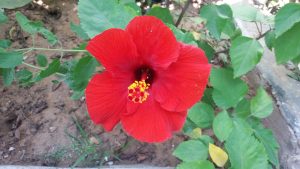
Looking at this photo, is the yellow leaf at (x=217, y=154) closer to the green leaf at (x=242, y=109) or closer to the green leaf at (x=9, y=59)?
the green leaf at (x=242, y=109)

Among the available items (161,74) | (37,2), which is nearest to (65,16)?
(37,2)

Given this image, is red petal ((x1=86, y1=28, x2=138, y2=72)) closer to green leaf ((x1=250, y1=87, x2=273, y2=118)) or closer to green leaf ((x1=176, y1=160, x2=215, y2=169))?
green leaf ((x1=176, y1=160, x2=215, y2=169))

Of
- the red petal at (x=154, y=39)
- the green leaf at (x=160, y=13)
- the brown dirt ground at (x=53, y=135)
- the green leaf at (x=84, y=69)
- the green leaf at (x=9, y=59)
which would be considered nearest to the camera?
the red petal at (x=154, y=39)

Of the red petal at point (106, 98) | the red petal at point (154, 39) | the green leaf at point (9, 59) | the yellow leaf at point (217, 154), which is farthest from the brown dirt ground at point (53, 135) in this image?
the red petal at point (154, 39)

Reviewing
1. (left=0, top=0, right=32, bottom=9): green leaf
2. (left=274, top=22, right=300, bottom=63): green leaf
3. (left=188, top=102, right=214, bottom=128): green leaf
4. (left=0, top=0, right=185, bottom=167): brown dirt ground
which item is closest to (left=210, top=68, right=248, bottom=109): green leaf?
(left=188, top=102, right=214, bottom=128): green leaf

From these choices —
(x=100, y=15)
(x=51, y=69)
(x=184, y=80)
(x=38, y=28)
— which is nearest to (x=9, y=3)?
(x=38, y=28)

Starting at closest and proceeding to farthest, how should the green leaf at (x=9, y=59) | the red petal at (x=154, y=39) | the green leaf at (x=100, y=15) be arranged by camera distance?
the red petal at (x=154, y=39) → the green leaf at (x=100, y=15) → the green leaf at (x=9, y=59)

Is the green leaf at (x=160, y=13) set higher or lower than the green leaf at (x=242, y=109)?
higher
